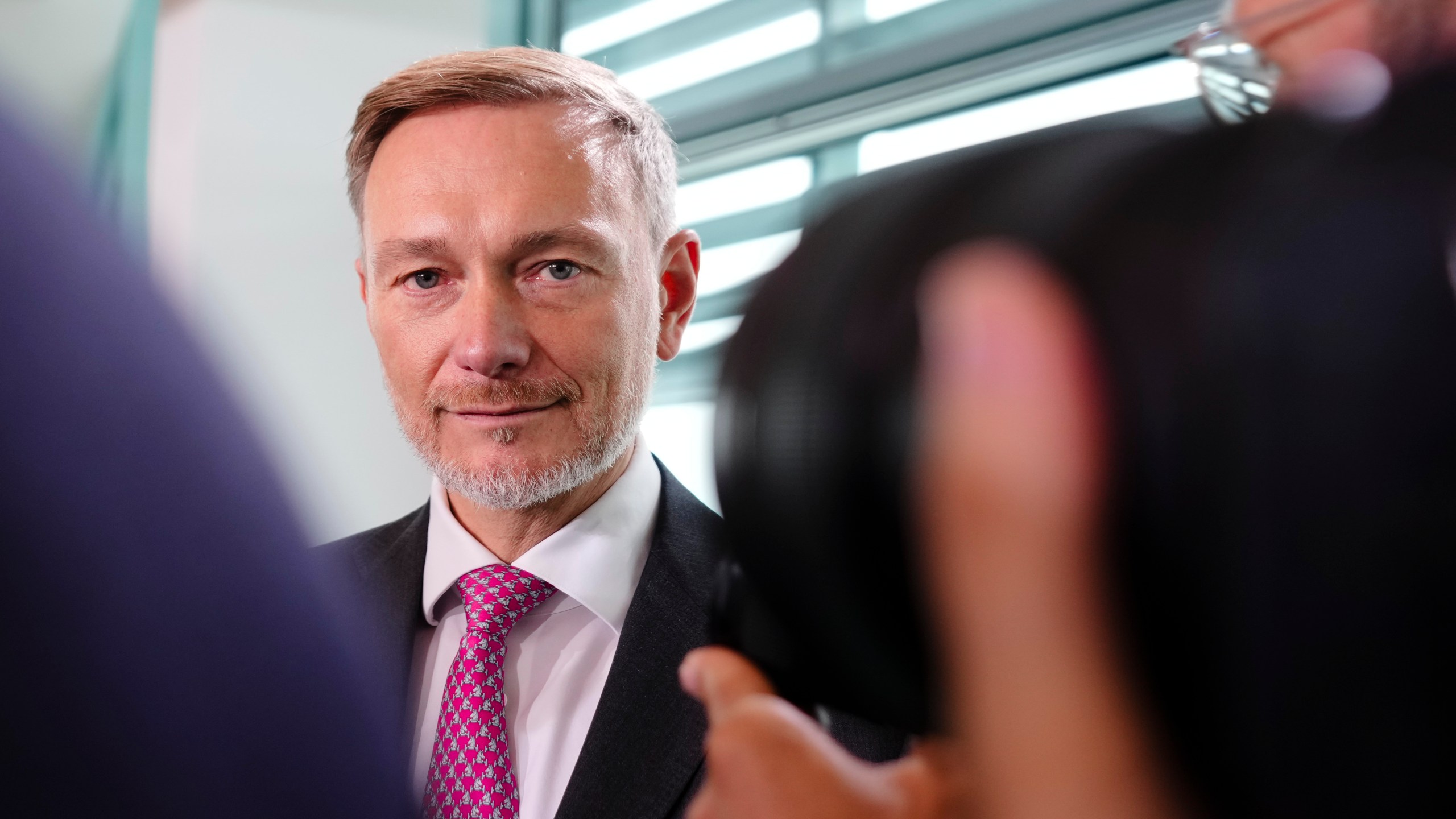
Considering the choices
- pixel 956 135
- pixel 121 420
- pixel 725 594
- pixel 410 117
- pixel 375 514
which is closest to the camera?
pixel 121 420

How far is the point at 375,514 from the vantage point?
2.74m

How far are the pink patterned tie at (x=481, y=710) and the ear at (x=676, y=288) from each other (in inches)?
14.6

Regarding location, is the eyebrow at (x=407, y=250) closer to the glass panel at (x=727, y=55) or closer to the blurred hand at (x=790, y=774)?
the blurred hand at (x=790, y=774)

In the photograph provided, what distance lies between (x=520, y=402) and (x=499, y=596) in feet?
0.66

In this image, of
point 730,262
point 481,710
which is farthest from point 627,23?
point 481,710

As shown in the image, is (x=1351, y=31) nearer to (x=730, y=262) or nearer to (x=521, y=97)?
(x=521, y=97)

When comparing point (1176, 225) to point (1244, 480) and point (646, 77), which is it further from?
point (646, 77)

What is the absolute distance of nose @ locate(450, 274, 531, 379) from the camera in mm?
1114

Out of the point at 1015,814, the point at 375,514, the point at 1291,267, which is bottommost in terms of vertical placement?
the point at 375,514

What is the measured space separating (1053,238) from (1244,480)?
65mm

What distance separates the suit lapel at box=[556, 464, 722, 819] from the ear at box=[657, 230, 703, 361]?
0.99 ft

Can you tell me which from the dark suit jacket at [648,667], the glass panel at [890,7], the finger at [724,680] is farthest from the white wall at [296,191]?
the finger at [724,680]

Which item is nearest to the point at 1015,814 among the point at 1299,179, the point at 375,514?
the point at 1299,179

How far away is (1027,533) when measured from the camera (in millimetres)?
240
